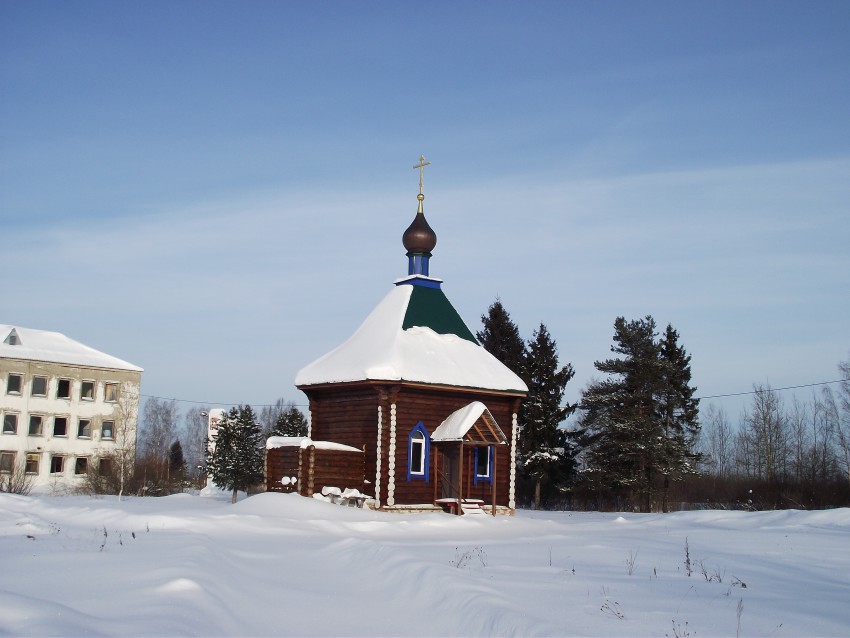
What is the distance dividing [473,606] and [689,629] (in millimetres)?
2194

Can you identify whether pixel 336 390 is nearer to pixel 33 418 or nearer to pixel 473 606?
pixel 473 606

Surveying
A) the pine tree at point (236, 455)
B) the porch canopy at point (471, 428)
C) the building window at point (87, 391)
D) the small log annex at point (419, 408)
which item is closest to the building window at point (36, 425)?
the building window at point (87, 391)

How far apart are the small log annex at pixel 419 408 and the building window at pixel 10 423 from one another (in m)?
23.6

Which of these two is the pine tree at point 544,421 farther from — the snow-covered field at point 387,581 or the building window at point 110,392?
the building window at point 110,392

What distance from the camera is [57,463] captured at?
44781mm

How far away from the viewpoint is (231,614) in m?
8.23

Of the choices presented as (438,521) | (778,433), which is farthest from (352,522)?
(778,433)

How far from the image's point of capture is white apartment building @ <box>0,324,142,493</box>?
43.4 meters

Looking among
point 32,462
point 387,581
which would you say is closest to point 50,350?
point 32,462

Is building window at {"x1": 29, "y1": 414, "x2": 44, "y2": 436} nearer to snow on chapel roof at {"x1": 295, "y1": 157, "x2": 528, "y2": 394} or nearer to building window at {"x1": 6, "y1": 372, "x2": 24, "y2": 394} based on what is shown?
building window at {"x1": 6, "y1": 372, "x2": 24, "y2": 394}

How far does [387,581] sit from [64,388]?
39.9 metres

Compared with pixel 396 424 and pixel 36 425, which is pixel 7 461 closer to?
pixel 36 425

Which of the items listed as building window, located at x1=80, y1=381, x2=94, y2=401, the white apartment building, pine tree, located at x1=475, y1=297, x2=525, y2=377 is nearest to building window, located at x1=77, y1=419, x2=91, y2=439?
the white apartment building

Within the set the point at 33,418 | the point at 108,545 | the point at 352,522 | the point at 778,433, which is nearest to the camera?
the point at 108,545
